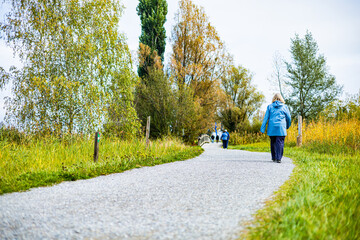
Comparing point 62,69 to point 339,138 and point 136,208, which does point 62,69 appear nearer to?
point 136,208

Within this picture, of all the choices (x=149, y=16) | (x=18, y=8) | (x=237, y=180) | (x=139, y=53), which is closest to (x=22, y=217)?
(x=237, y=180)

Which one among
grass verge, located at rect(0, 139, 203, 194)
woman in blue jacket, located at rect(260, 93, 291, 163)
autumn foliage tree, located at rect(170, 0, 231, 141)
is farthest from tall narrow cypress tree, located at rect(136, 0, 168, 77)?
woman in blue jacket, located at rect(260, 93, 291, 163)

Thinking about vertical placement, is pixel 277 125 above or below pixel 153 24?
below

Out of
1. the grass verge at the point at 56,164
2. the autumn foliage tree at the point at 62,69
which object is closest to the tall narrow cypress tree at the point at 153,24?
the autumn foliage tree at the point at 62,69

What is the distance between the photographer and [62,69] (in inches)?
380

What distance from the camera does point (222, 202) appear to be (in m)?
3.36

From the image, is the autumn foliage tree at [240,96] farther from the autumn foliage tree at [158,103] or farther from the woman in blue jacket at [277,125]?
the woman in blue jacket at [277,125]

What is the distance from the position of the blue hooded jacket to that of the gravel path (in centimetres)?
311

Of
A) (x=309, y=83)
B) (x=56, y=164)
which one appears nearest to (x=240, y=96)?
(x=309, y=83)

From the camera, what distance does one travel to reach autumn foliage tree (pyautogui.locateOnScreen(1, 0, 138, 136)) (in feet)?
29.6

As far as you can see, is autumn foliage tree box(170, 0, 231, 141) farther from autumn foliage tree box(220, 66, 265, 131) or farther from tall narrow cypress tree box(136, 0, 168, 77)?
autumn foliage tree box(220, 66, 265, 131)

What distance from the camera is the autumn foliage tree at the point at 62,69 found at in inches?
355

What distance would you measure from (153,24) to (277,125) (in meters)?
17.2

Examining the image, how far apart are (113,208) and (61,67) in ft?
26.0
